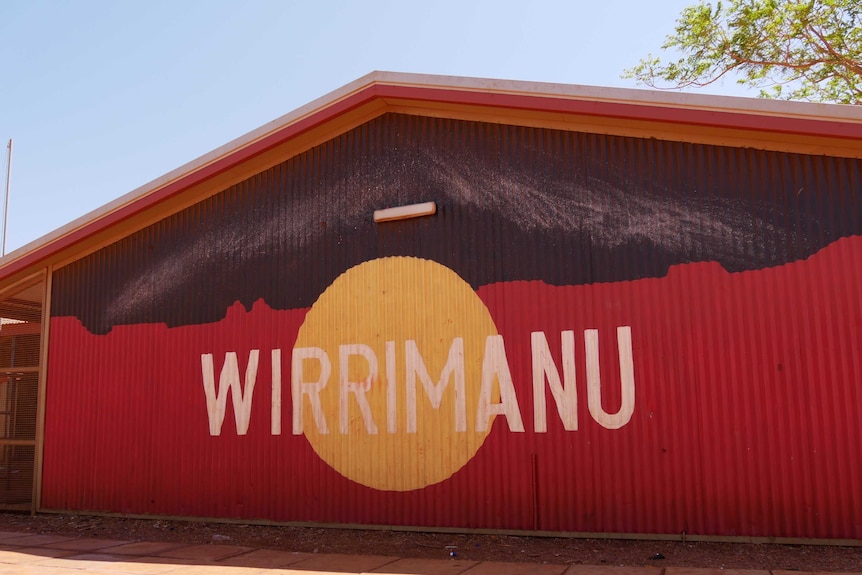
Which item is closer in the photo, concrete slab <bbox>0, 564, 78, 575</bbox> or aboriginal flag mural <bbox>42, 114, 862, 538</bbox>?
concrete slab <bbox>0, 564, 78, 575</bbox>

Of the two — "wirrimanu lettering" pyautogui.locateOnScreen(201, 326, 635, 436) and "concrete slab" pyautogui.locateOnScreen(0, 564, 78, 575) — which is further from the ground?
"wirrimanu lettering" pyautogui.locateOnScreen(201, 326, 635, 436)

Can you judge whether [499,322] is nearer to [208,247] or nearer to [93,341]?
[208,247]

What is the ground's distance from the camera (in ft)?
24.8

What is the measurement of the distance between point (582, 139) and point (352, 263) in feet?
12.0

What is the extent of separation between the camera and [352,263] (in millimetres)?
10539

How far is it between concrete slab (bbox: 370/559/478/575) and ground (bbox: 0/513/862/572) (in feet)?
1.16

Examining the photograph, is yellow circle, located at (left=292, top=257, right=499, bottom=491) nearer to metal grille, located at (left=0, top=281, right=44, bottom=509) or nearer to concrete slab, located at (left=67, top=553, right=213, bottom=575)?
concrete slab, located at (left=67, top=553, right=213, bottom=575)

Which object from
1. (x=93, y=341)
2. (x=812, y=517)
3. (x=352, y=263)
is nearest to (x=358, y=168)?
(x=352, y=263)

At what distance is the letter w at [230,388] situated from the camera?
10.9m

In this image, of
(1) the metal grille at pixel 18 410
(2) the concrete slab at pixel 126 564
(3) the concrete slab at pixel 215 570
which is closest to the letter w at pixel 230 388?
(2) the concrete slab at pixel 126 564

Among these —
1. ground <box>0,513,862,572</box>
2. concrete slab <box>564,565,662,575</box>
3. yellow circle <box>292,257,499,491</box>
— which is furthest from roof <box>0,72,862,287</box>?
concrete slab <box>564,565,662,575</box>

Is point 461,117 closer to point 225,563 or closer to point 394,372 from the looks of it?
point 394,372

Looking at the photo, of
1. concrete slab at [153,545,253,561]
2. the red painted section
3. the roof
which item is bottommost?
concrete slab at [153,545,253,561]

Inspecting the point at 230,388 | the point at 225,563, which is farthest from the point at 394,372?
the point at 225,563
